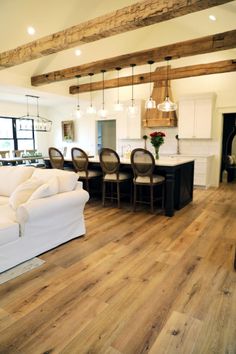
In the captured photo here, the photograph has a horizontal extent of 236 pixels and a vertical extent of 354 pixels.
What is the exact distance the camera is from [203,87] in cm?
669

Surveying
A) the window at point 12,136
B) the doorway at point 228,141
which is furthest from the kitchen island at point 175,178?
the window at point 12,136

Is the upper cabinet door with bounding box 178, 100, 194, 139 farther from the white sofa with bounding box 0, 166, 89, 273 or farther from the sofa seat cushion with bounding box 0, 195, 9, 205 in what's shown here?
the sofa seat cushion with bounding box 0, 195, 9, 205

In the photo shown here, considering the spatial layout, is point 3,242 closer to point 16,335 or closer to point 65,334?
point 16,335

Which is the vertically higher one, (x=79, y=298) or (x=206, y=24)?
(x=206, y=24)

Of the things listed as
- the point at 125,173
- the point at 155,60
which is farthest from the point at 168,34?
the point at 125,173

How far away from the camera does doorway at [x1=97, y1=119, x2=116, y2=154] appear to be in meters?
8.89

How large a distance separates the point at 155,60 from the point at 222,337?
4.45 meters

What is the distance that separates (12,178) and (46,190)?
1112mm

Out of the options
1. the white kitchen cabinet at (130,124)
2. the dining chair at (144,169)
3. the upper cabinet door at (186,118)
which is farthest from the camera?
the white kitchen cabinet at (130,124)

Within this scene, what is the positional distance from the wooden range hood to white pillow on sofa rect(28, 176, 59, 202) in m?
4.79

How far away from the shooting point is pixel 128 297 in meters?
2.03

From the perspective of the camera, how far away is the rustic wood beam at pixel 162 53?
3.87 metres

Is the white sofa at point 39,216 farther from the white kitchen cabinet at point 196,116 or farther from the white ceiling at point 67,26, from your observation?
the white kitchen cabinet at point 196,116

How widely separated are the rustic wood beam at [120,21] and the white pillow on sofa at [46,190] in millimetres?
1909
